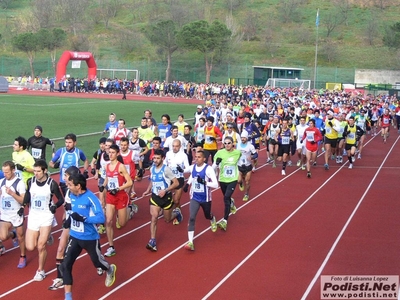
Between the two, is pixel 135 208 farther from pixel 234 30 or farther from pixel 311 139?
pixel 234 30

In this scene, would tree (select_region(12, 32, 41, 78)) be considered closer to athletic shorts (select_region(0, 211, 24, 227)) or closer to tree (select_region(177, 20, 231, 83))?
tree (select_region(177, 20, 231, 83))

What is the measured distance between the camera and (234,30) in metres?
83.8

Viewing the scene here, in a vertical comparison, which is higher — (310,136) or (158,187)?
(310,136)

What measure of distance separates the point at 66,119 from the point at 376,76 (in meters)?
48.8

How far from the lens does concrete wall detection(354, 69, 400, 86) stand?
2746 inches

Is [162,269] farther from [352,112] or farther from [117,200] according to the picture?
[352,112]

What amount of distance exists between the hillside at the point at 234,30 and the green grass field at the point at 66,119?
31.7 meters

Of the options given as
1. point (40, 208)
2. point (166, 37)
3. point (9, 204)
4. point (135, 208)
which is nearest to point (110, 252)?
point (40, 208)

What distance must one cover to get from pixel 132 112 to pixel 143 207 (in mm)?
24752

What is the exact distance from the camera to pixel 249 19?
92375 mm

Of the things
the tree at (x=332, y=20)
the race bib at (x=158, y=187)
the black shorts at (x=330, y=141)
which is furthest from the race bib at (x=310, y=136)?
the tree at (x=332, y=20)

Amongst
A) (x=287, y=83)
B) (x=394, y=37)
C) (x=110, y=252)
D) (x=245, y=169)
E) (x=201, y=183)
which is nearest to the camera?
(x=110, y=252)

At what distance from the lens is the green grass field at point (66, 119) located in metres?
21.9

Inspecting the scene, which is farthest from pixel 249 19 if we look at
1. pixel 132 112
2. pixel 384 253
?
pixel 384 253
